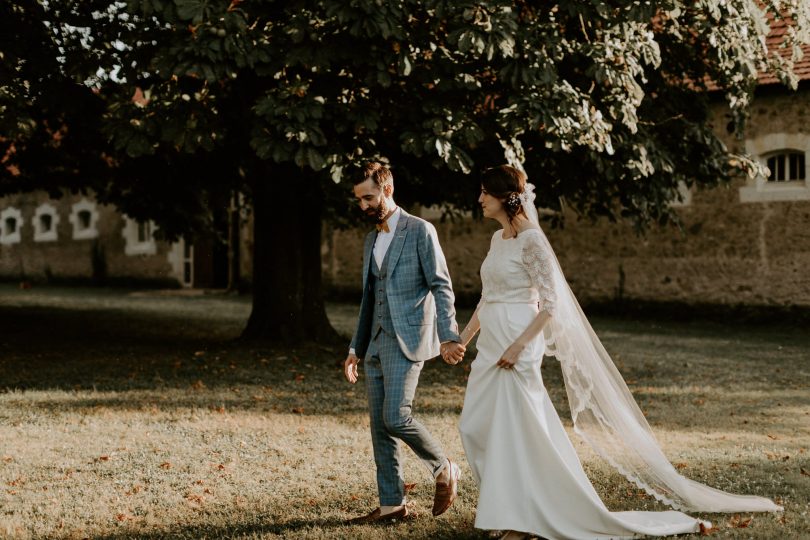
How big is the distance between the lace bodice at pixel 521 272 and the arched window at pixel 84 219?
28.7 m

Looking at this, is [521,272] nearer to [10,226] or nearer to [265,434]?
[265,434]

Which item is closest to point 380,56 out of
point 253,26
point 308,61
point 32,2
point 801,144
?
point 308,61

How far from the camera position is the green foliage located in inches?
336

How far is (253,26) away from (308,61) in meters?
0.83

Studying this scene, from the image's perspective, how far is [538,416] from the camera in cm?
446

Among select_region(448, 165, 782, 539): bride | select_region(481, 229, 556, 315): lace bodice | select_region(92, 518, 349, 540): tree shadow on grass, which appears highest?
select_region(481, 229, 556, 315): lace bodice

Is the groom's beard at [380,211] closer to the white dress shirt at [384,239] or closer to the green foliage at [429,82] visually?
the white dress shirt at [384,239]

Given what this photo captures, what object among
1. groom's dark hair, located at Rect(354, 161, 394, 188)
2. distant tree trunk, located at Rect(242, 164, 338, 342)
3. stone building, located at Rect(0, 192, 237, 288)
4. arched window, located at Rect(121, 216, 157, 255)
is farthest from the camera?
arched window, located at Rect(121, 216, 157, 255)

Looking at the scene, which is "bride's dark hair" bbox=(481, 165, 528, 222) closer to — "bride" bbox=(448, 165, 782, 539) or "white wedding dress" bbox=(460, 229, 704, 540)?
"bride" bbox=(448, 165, 782, 539)

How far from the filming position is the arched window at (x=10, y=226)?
114 feet

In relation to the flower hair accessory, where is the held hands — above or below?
below

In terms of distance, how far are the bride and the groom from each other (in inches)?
8.9

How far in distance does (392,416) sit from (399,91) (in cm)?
606

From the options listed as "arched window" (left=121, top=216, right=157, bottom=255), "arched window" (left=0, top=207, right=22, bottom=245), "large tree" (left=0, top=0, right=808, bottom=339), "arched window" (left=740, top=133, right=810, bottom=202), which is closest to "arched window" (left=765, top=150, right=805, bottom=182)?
"arched window" (left=740, top=133, right=810, bottom=202)
